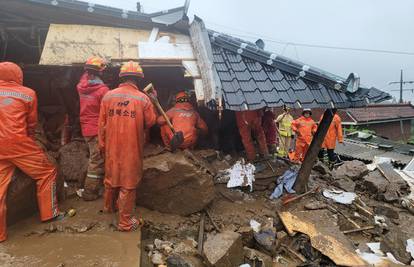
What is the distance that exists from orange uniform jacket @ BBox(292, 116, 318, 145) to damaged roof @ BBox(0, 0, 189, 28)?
21.0ft

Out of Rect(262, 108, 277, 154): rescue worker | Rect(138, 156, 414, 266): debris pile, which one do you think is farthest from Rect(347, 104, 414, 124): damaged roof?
Rect(138, 156, 414, 266): debris pile

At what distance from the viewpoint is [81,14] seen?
5.62 m

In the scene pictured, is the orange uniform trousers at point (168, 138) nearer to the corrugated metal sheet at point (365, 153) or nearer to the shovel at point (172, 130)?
the shovel at point (172, 130)

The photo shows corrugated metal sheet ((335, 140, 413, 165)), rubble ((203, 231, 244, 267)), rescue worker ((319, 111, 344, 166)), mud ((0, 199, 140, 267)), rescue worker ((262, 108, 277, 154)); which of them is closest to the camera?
mud ((0, 199, 140, 267))

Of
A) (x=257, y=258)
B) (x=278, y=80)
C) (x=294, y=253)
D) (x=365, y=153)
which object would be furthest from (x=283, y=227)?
(x=365, y=153)

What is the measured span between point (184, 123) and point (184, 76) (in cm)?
80

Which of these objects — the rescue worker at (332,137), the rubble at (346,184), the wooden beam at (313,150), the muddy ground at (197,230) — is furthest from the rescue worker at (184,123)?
the rescue worker at (332,137)

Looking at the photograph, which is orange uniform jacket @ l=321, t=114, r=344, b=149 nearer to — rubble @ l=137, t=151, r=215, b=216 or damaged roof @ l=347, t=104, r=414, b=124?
rubble @ l=137, t=151, r=215, b=216

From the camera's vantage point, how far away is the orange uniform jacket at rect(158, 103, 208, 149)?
543 centimetres

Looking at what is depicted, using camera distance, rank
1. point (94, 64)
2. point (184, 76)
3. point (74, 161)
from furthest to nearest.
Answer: point (74, 161) < point (184, 76) < point (94, 64)

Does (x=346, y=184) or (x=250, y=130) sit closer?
(x=250, y=130)

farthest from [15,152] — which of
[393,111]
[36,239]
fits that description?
[393,111]

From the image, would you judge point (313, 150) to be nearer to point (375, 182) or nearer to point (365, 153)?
point (375, 182)

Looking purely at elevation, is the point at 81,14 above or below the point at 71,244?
above
